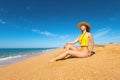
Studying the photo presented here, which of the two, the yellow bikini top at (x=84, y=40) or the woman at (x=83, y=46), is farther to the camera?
the yellow bikini top at (x=84, y=40)

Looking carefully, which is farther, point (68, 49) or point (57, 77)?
point (68, 49)

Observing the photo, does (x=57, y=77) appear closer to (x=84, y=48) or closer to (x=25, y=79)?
(x=25, y=79)

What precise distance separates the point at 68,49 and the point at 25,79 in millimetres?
3005

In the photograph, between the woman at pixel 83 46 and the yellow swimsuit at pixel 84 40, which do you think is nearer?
the woman at pixel 83 46

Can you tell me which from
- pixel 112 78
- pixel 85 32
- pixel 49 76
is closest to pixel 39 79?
pixel 49 76

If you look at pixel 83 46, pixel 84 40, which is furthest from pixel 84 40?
pixel 83 46

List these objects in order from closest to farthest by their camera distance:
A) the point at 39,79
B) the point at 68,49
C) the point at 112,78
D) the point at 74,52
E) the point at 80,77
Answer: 1. the point at 112,78
2. the point at 80,77
3. the point at 39,79
4. the point at 74,52
5. the point at 68,49

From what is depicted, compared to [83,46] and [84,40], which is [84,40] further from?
[83,46]

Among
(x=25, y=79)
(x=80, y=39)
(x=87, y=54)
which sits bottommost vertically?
(x=25, y=79)

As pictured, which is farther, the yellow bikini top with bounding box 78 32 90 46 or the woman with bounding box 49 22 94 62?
the yellow bikini top with bounding box 78 32 90 46

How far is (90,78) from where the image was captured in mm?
3678

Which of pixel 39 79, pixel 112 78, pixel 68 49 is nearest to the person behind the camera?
pixel 112 78

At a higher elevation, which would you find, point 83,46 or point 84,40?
→ point 84,40

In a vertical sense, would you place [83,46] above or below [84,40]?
below
